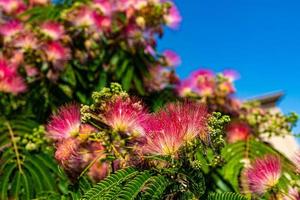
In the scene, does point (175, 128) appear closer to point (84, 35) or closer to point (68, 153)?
point (68, 153)

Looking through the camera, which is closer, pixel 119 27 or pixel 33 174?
pixel 33 174

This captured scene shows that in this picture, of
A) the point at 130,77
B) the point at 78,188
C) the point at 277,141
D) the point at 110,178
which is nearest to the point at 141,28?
the point at 130,77

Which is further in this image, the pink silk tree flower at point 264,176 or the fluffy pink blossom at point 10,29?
the fluffy pink blossom at point 10,29

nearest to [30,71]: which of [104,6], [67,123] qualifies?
[104,6]

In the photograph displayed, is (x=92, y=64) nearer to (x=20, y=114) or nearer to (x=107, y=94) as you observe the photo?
(x=20, y=114)

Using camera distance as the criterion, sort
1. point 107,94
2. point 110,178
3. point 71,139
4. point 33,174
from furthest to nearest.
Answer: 1. point 33,174
2. point 71,139
3. point 107,94
4. point 110,178

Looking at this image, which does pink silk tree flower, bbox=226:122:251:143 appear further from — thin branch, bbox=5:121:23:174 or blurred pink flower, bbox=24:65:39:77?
blurred pink flower, bbox=24:65:39:77

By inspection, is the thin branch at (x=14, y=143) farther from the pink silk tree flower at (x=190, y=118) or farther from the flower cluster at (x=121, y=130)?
the pink silk tree flower at (x=190, y=118)

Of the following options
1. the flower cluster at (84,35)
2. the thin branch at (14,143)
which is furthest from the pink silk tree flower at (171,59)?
the thin branch at (14,143)
